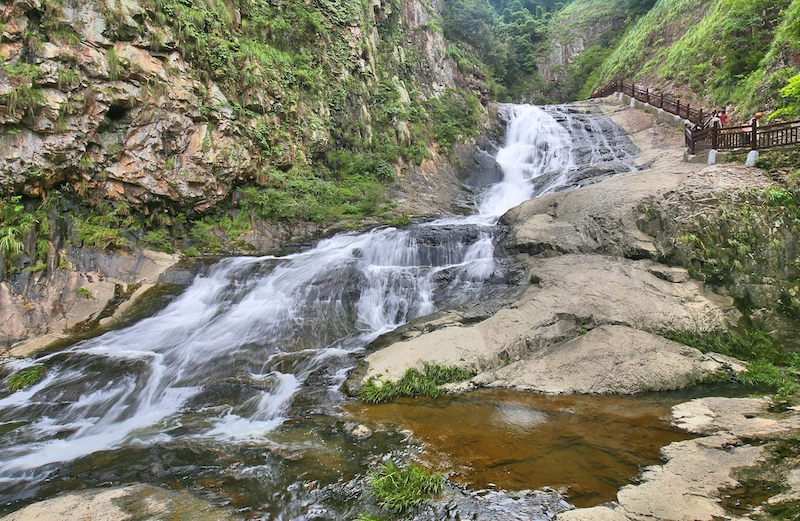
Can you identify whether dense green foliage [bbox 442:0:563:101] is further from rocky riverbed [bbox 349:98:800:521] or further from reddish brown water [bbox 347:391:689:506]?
reddish brown water [bbox 347:391:689:506]

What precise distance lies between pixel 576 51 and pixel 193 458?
152 feet

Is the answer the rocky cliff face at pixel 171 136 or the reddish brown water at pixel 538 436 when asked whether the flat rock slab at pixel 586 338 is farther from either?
the rocky cliff face at pixel 171 136

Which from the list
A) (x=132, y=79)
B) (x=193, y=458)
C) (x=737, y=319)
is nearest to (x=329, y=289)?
(x=193, y=458)

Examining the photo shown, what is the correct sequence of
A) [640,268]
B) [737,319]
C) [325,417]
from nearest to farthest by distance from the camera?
[325,417] < [737,319] < [640,268]

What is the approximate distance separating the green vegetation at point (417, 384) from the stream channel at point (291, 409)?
0.32 metres

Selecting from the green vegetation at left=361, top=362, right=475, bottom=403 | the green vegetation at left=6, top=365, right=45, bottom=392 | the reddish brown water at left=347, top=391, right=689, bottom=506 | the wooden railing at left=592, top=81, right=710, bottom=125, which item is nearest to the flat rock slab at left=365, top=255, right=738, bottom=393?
the green vegetation at left=361, top=362, right=475, bottom=403

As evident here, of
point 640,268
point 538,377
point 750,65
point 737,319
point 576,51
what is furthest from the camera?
point 576,51

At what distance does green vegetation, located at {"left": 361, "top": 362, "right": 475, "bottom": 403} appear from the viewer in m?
6.86

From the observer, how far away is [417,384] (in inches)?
277

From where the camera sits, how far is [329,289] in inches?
415

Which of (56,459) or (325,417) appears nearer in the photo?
(56,459)

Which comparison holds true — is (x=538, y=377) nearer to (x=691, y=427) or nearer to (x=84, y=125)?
(x=691, y=427)

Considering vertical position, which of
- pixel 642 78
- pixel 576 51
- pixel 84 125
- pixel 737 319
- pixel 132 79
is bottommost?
pixel 737 319

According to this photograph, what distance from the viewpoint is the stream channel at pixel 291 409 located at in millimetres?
4625
